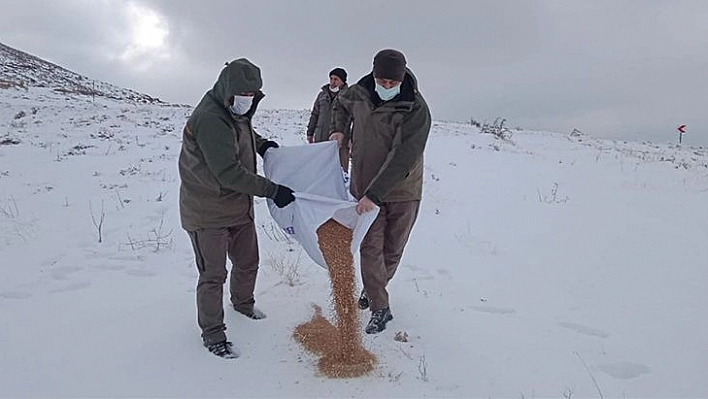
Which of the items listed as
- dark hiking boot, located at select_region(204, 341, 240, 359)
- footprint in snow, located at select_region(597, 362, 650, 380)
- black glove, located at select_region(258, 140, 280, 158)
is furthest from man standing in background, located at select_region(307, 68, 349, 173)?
footprint in snow, located at select_region(597, 362, 650, 380)

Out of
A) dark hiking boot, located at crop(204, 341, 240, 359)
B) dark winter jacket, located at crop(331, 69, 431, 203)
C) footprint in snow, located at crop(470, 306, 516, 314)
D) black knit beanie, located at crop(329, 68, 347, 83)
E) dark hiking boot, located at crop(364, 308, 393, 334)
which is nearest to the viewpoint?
dark hiking boot, located at crop(204, 341, 240, 359)

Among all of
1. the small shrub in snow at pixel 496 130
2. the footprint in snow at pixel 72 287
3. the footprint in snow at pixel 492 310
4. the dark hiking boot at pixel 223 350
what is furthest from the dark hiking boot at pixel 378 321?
the small shrub in snow at pixel 496 130

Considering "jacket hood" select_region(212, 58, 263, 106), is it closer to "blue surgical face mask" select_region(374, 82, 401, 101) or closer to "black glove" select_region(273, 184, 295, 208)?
"black glove" select_region(273, 184, 295, 208)

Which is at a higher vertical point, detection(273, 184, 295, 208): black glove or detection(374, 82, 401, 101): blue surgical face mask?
detection(374, 82, 401, 101): blue surgical face mask

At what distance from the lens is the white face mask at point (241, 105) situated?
3.30 metres

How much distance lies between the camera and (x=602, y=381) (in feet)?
10.5

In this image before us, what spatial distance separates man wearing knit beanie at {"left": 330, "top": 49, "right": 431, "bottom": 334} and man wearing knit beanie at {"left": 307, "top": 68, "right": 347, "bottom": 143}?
2.63 m

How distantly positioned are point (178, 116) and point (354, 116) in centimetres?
1450

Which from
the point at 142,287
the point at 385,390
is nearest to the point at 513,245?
the point at 385,390

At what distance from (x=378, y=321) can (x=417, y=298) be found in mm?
642

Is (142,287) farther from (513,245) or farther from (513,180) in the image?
(513,180)

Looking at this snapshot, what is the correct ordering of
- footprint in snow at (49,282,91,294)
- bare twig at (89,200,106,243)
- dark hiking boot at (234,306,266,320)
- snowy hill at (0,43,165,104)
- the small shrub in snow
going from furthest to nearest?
snowy hill at (0,43,165,104), the small shrub in snow, bare twig at (89,200,106,243), footprint in snow at (49,282,91,294), dark hiking boot at (234,306,266,320)

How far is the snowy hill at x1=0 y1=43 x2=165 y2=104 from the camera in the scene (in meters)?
27.4

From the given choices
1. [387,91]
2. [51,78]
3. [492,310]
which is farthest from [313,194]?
[51,78]
